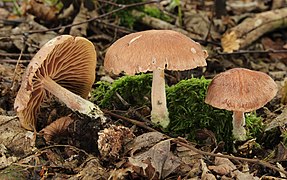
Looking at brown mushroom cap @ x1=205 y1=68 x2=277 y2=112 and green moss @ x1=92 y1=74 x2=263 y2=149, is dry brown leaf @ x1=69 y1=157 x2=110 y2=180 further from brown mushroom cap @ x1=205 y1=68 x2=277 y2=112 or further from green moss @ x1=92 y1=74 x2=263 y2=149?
brown mushroom cap @ x1=205 y1=68 x2=277 y2=112

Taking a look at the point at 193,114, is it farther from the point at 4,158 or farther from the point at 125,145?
the point at 4,158

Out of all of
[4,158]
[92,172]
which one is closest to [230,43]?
[92,172]

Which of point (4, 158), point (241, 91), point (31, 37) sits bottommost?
point (4, 158)

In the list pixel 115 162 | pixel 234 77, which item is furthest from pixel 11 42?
pixel 234 77

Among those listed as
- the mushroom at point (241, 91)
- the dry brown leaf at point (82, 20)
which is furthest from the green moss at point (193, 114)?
the dry brown leaf at point (82, 20)

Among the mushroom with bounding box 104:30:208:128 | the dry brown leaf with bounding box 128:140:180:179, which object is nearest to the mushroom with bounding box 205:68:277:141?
the mushroom with bounding box 104:30:208:128

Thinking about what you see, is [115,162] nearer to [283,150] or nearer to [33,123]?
[33,123]
